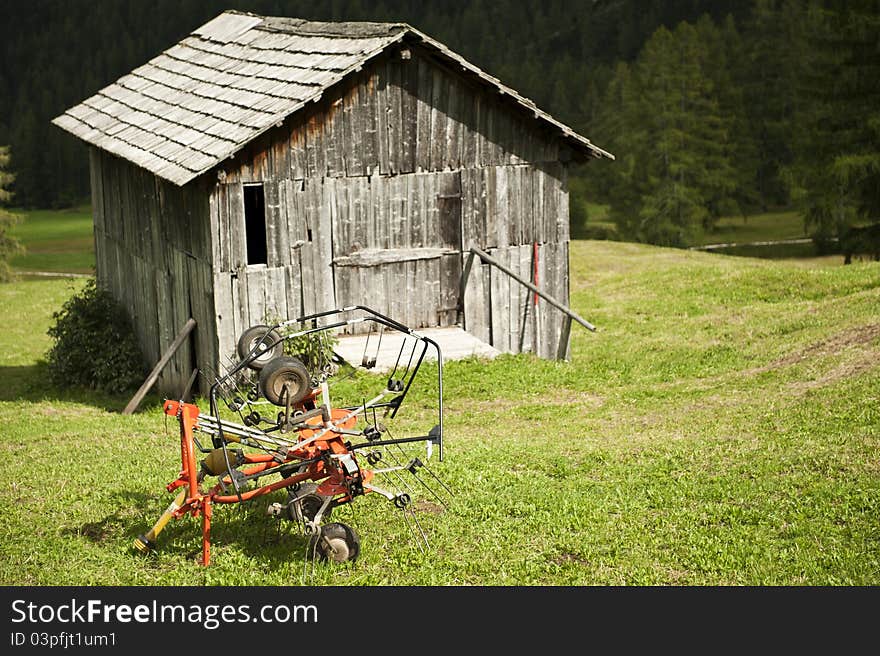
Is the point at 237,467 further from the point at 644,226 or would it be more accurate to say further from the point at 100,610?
the point at 644,226

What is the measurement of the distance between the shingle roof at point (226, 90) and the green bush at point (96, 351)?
11.9 ft

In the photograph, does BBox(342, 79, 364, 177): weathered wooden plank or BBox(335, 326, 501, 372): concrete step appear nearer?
BBox(335, 326, 501, 372): concrete step

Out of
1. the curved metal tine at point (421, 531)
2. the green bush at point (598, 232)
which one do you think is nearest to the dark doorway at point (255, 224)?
the curved metal tine at point (421, 531)

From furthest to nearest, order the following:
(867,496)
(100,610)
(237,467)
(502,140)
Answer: (502,140), (867,496), (237,467), (100,610)

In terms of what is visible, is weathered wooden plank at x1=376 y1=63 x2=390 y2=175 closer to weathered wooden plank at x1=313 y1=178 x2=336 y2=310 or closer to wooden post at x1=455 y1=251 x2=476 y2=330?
weathered wooden plank at x1=313 y1=178 x2=336 y2=310

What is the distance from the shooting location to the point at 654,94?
61656 millimetres

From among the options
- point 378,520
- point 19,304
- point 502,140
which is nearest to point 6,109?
point 19,304

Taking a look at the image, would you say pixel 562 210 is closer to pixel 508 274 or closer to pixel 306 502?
pixel 508 274

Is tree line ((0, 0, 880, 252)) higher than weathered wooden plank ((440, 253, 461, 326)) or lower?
higher

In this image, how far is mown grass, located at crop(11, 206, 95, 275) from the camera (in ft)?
228

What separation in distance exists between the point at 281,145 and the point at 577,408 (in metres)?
6.42

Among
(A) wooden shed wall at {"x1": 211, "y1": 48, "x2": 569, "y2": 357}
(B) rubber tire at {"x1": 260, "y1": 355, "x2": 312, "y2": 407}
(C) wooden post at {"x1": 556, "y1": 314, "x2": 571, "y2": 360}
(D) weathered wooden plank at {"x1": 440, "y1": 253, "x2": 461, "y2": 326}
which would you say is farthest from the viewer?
(C) wooden post at {"x1": 556, "y1": 314, "x2": 571, "y2": 360}

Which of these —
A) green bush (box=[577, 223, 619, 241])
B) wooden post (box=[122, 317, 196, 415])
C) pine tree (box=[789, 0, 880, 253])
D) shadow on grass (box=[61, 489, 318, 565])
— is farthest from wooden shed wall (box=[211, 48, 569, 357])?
green bush (box=[577, 223, 619, 241])

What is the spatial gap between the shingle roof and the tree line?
2936 cm
